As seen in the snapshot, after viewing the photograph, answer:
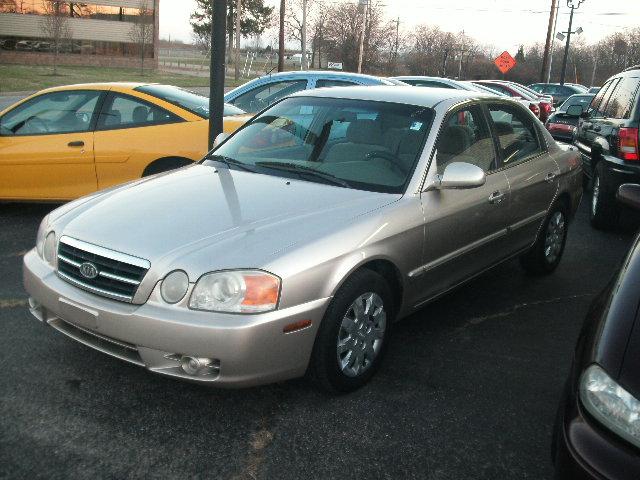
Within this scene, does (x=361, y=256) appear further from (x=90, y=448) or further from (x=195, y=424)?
(x=90, y=448)

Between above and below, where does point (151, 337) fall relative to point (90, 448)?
above

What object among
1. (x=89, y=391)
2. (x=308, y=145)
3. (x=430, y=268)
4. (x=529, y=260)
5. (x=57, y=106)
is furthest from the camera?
(x=57, y=106)

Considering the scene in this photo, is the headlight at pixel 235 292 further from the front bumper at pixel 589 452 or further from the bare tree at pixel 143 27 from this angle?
the bare tree at pixel 143 27

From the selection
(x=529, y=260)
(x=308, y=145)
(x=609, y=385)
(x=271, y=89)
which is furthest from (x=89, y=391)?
(x=271, y=89)

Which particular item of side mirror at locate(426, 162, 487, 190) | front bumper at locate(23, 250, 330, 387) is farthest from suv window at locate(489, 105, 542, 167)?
front bumper at locate(23, 250, 330, 387)

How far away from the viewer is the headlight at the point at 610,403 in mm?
2080

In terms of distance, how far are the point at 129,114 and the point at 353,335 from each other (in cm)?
432

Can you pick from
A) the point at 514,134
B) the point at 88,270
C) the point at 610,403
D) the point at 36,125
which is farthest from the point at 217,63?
the point at 610,403

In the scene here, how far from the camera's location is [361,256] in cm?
331

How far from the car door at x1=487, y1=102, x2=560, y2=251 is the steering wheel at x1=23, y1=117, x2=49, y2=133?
442 cm

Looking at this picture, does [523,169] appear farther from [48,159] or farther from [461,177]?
[48,159]

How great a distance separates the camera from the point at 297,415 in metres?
3.26

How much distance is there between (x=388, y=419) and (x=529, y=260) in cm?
278

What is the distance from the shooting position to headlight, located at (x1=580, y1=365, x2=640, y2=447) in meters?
2.08
